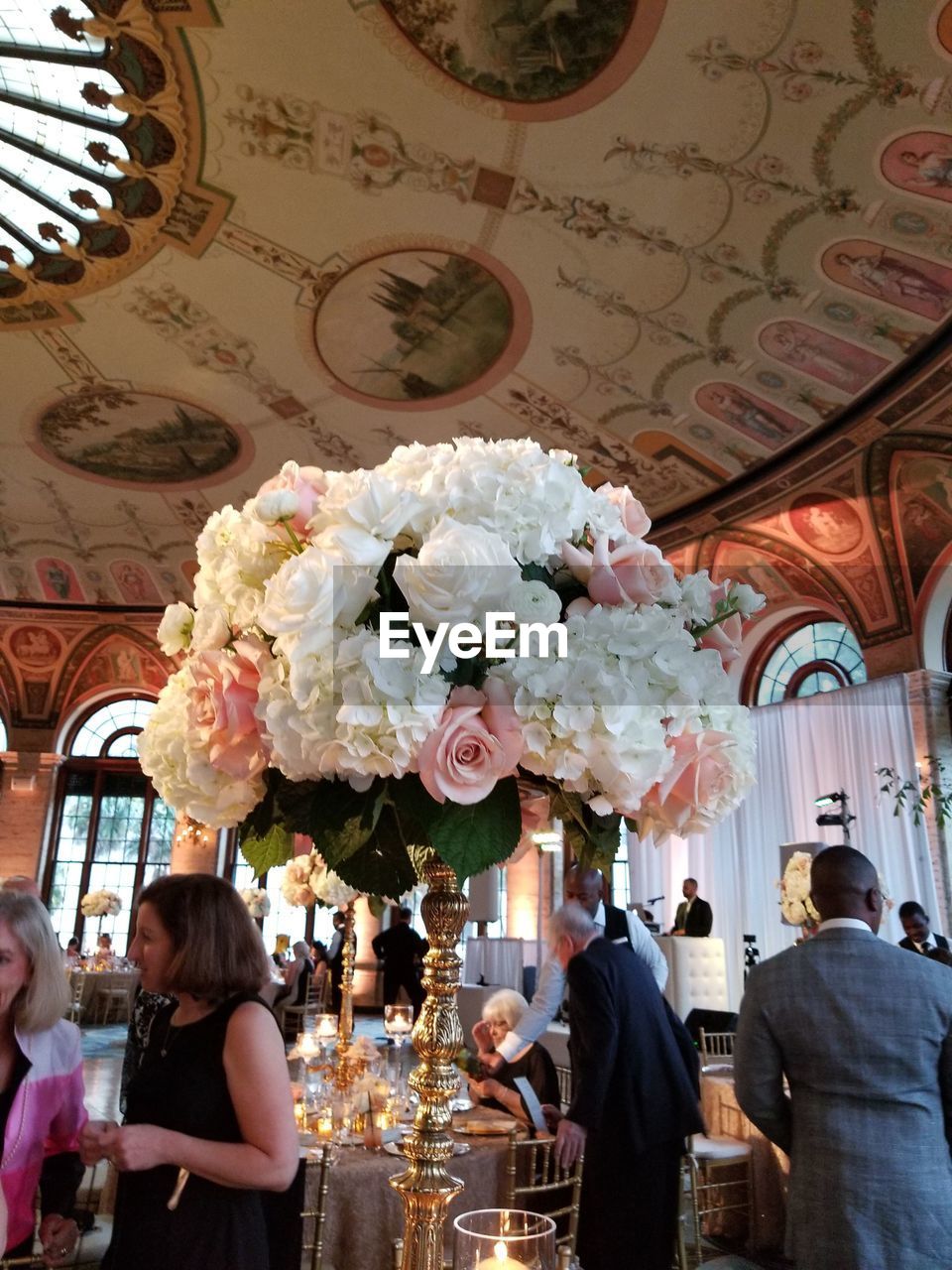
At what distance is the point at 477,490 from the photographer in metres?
1.14

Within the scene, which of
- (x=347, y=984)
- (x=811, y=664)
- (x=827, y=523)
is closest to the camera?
(x=347, y=984)

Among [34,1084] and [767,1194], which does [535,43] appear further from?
[767,1194]

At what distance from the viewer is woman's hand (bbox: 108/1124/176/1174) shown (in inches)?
61.2

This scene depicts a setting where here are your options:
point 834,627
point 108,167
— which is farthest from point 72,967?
Answer: point 834,627

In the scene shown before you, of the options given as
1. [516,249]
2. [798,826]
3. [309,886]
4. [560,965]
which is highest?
[516,249]

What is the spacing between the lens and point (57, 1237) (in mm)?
1925

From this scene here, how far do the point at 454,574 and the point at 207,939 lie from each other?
117cm

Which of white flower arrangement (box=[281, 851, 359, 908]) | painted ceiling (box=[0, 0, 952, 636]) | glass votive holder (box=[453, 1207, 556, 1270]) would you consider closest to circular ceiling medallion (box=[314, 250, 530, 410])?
painted ceiling (box=[0, 0, 952, 636])

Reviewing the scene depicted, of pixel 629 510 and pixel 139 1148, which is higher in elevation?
pixel 629 510

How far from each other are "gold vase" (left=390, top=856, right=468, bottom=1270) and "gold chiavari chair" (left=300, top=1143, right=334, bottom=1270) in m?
1.61

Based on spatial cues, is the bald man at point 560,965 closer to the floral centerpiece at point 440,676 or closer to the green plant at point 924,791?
the floral centerpiece at point 440,676

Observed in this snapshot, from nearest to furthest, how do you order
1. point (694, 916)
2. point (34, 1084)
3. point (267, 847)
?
point (267, 847)
point (34, 1084)
point (694, 916)

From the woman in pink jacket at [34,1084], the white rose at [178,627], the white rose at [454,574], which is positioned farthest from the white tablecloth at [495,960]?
the white rose at [454,574]

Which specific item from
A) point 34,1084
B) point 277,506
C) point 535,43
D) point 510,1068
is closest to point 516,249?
point 535,43
